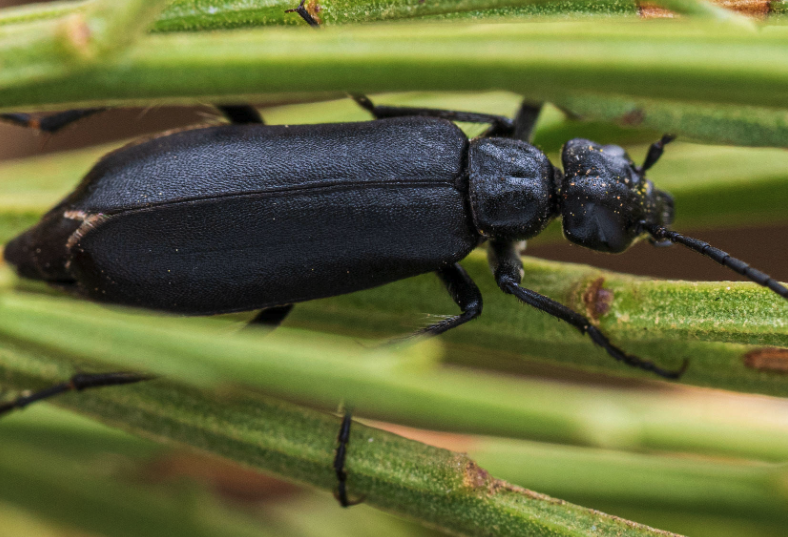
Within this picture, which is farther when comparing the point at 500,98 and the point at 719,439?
the point at 500,98

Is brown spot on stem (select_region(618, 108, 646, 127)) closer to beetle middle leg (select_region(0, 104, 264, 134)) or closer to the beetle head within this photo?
the beetle head

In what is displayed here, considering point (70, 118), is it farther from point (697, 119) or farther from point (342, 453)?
point (697, 119)

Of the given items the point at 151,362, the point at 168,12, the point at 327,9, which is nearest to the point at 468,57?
the point at 151,362

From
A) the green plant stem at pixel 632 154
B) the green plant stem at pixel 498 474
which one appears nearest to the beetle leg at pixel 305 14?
the green plant stem at pixel 632 154

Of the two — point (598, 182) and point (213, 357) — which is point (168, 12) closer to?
point (213, 357)

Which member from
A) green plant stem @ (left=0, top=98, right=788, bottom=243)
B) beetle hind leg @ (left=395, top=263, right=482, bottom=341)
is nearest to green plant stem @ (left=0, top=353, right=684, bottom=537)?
beetle hind leg @ (left=395, top=263, right=482, bottom=341)

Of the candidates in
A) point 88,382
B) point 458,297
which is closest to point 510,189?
point 458,297

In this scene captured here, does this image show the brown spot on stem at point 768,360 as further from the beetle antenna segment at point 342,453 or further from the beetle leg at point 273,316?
the beetle leg at point 273,316
